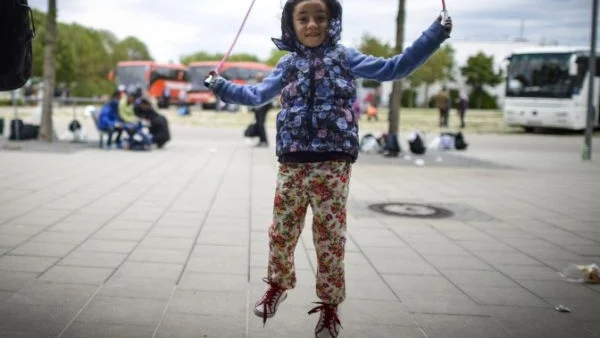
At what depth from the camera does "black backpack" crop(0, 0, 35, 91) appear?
3020mm

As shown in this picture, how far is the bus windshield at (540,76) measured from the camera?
80.2 ft

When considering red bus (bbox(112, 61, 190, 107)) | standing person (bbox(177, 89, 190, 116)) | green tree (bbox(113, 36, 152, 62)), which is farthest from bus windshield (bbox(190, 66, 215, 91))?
green tree (bbox(113, 36, 152, 62))

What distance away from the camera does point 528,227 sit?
20.0ft

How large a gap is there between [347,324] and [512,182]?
7249 mm

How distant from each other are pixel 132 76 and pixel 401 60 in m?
43.4

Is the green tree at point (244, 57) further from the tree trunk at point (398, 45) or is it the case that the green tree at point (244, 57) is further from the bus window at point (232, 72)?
the tree trunk at point (398, 45)

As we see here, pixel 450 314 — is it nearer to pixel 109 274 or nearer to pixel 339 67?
pixel 339 67

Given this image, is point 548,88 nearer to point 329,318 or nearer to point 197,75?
point 329,318

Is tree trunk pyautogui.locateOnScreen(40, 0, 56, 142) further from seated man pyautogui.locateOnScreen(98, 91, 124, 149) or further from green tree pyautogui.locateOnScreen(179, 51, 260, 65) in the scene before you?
green tree pyautogui.locateOnScreen(179, 51, 260, 65)

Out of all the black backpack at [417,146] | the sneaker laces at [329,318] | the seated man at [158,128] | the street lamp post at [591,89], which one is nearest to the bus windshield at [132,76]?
the seated man at [158,128]

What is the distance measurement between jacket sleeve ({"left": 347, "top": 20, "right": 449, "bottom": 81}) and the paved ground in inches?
53.4

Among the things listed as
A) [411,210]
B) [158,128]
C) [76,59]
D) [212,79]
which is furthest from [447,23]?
[76,59]

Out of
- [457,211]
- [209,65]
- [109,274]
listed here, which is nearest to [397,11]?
[457,211]

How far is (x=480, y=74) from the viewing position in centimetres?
6341
